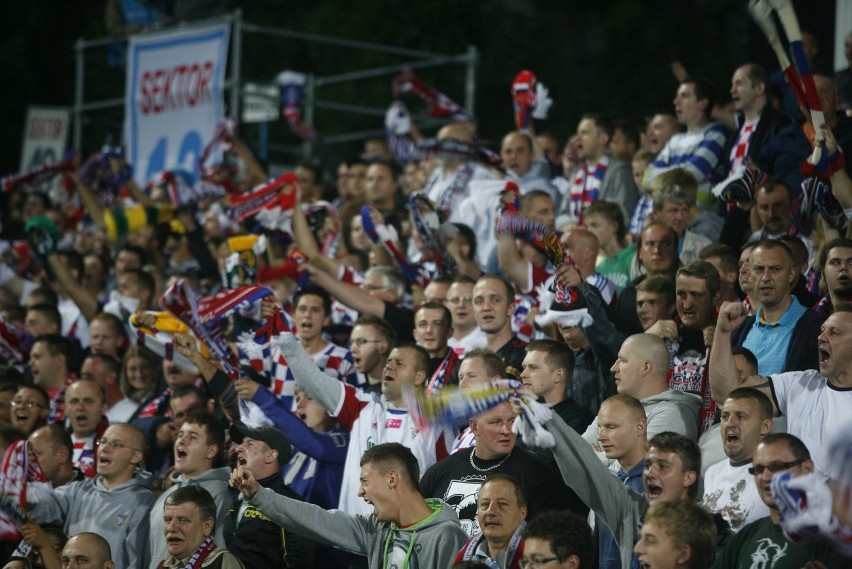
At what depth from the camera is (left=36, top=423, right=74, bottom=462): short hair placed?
349 inches

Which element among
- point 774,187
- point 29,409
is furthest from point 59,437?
point 774,187

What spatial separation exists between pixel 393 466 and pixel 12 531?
83.1 inches

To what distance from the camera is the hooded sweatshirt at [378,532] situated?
654cm

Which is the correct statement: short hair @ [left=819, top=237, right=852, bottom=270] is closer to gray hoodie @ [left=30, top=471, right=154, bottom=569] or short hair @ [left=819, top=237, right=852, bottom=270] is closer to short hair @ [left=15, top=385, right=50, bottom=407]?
gray hoodie @ [left=30, top=471, right=154, bottom=569]

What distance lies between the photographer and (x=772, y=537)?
5609 millimetres

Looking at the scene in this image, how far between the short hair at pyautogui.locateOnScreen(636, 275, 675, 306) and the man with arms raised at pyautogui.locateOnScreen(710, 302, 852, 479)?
4.84 ft

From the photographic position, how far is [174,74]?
1536 cm

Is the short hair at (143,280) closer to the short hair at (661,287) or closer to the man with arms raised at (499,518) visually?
the short hair at (661,287)

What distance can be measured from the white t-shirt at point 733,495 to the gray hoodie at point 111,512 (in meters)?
3.56

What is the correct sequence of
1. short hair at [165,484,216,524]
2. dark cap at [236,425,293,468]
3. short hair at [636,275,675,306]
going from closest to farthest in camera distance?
short hair at [165,484,216,524]
dark cap at [236,425,293,468]
short hair at [636,275,675,306]

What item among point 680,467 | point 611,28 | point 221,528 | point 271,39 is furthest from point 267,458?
point 611,28

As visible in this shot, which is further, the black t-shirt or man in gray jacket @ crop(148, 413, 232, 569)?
man in gray jacket @ crop(148, 413, 232, 569)

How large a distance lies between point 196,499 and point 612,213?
406 cm

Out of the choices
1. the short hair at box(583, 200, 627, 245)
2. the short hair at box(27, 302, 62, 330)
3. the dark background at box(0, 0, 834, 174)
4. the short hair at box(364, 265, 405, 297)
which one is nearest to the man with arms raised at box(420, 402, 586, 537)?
the short hair at box(364, 265, 405, 297)
